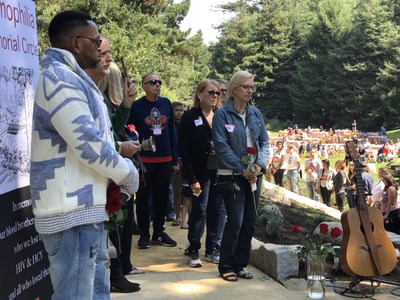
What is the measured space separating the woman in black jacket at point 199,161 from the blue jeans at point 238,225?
509mm

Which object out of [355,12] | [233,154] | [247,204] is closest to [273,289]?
[247,204]

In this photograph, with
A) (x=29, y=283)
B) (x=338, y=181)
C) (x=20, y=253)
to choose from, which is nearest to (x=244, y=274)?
(x=29, y=283)

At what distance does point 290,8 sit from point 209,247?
67.8m

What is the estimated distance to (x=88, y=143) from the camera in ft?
7.66

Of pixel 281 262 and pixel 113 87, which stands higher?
pixel 113 87

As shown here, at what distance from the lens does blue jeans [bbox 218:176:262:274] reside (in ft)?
15.9

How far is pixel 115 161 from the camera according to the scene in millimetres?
2426

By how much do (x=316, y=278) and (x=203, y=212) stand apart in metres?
1.42

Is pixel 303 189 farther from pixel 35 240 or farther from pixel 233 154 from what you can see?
pixel 35 240

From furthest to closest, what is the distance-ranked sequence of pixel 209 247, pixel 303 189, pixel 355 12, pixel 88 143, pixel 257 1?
pixel 257 1, pixel 355 12, pixel 303 189, pixel 209 247, pixel 88 143

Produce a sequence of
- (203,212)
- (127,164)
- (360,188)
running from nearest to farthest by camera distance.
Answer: (127,164), (360,188), (203,212)

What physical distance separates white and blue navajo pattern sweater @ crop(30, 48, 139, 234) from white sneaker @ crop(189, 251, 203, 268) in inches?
123

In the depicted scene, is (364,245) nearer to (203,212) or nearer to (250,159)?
(250,159)

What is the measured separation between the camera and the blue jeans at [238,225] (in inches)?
191
